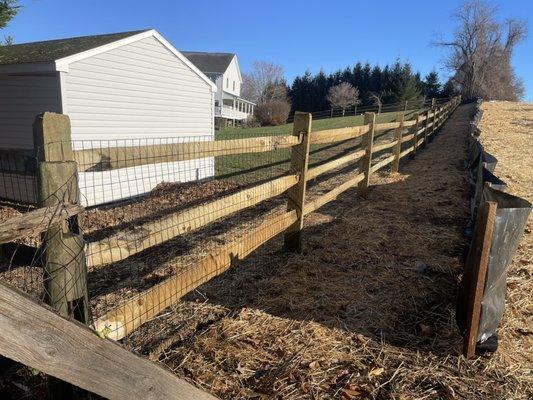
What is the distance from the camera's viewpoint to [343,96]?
5975cm

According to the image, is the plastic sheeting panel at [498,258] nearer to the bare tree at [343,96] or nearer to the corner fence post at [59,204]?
the corner fence post at [59,204]

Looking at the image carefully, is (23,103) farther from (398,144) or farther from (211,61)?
(211,61)

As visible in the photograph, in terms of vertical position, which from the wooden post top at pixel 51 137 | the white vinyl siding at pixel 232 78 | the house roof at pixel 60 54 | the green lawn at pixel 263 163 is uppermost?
the white vinyl siding at pixel 232 78

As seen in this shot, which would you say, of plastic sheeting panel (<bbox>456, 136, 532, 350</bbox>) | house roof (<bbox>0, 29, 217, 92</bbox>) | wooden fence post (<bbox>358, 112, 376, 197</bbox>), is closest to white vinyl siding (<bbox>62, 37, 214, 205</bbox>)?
house roof (<bbox>0, 29, 217, 92</bbox>)

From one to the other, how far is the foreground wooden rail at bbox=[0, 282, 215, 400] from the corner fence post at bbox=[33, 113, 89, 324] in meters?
0.56

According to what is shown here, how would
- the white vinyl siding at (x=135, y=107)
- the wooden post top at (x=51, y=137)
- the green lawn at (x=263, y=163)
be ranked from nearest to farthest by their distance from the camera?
the wooden post top at (x=51, y=137) < the white vinyl siding at (x=135, y=107) < the green lawn at (x=263, y=163)

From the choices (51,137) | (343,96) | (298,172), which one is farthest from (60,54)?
(343,96)

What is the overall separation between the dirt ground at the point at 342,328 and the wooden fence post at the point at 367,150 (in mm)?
2328

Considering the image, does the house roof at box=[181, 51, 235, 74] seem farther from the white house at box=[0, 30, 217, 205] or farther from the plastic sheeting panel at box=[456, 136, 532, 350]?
the plastic sheeting panel at box=[456, 136, 532, 350]

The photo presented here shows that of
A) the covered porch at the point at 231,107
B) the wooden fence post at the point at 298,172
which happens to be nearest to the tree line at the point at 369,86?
the covered porch at the point at 231,107

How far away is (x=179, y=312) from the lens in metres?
3.87

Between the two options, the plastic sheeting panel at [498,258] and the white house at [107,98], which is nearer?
the plastic sheeting panel at [498,258]

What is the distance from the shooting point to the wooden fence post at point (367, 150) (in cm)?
789

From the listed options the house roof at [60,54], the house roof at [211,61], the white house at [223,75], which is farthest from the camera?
the house roof at [211,61]
